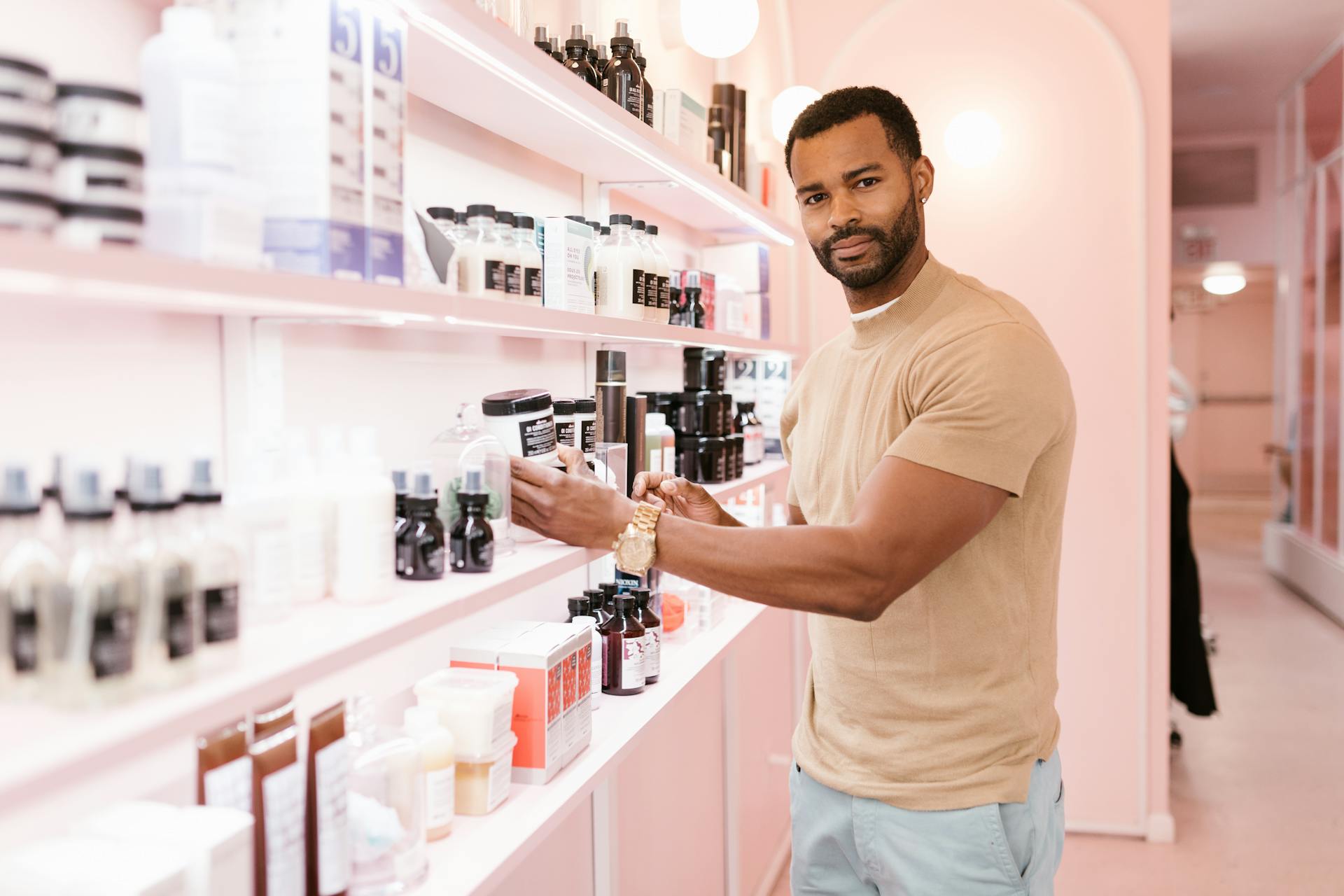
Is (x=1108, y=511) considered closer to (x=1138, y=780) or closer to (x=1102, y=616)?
(x=1102, y=616)

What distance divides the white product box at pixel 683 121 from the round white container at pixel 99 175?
1485 mm

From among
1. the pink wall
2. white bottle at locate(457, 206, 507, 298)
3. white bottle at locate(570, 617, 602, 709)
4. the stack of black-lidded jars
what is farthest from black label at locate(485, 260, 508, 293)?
the pink wall

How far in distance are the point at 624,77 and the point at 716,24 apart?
2.94ft

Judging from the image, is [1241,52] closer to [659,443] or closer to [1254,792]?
[1254,792]

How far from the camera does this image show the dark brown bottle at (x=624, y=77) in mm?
1915

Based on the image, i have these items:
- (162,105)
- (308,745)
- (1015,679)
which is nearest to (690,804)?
(1015,679)

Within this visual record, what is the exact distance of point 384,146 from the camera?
3.60 feet

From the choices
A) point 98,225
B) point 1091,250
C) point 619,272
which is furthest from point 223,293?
point 1091,250

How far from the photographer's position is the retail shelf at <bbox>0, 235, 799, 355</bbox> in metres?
0.68

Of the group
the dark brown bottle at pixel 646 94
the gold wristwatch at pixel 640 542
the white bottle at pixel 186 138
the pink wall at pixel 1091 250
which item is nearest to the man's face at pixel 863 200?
the dark brown bottle at pixel 646 94

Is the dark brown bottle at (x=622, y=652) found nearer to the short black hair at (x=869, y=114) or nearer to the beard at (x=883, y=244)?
the beard at (x=883, y=244)

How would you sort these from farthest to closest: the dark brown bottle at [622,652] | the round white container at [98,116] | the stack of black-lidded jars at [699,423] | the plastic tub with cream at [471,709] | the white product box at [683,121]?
1. the stack of black-lidded jars at [699,423]
2. the white product box at [683,121]
3. the dark brown bottle at [622,652]
4. the plastic tub with cream at [471,709]
5. the round white container at [98,116]

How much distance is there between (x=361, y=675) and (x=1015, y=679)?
3.46 ft

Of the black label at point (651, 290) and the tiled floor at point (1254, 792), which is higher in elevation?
the black label at point (651, 290)
